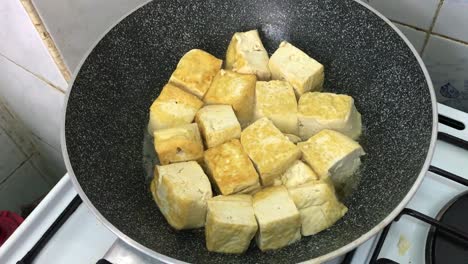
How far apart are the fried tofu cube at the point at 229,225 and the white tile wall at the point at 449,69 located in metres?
0.55

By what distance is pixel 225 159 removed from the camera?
0.73 metres

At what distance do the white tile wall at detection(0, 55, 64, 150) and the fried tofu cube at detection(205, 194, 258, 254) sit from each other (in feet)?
1.51

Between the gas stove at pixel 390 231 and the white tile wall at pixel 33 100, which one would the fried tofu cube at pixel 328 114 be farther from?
the white tile wall at pixel 33 100

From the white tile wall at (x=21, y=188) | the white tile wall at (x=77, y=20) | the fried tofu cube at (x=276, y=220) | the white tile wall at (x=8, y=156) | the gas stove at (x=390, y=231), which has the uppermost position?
the white tile wall at (x=77, y=20)

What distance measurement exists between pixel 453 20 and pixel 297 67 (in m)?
0.33

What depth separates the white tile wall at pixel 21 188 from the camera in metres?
1.22

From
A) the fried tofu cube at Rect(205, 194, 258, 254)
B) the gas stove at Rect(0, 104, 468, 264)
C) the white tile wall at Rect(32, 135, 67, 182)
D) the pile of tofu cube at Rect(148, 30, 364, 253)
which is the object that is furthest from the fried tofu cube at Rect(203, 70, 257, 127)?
the white tile wall at Rect(32, 135, 67, 182)

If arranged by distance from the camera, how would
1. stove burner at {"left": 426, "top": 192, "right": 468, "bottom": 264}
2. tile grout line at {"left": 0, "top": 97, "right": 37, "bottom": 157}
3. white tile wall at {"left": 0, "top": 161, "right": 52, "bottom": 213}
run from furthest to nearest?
white tile wall at {"left": 0, "top": 161, "right": 52, "bottom": 213}
tile grout line at {"left": 0, "top": 97, "right": 37, "bottom": 157}
stove burner at {"left": 426, "top": 192, "right": 468, "bottom": 264}

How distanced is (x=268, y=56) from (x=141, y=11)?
11.0 inches

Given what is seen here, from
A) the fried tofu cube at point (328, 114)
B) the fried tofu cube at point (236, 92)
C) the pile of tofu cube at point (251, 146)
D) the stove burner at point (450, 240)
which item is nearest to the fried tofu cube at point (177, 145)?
the pile of tofu cube at point (251, 146)

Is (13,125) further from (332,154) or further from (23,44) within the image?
(332,154)

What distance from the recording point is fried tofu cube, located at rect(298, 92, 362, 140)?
787mm

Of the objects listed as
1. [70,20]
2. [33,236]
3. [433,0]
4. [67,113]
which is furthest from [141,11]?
[433,0]

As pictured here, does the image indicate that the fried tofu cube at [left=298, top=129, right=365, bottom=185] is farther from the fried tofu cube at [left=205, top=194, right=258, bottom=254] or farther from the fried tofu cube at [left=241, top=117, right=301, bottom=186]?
the fried tofu cube at [left=205, top=194, right=258, bottom=254]
